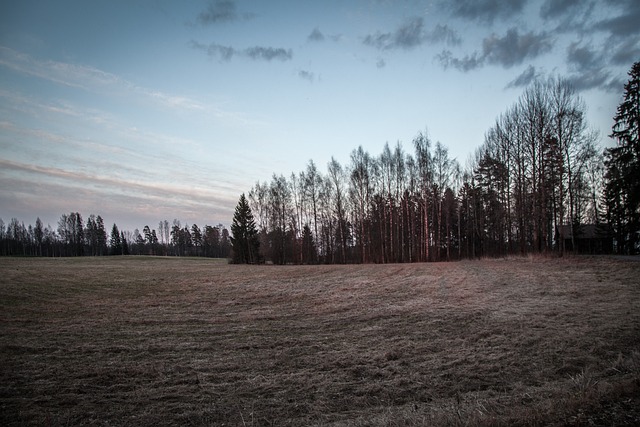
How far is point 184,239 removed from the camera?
135 meters

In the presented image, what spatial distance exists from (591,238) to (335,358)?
52.6 metres

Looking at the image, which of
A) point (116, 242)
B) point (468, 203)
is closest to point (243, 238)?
point (468, 203)

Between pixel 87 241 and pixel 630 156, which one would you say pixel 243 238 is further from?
pixel 87 241

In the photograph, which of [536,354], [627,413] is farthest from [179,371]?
[536,354]

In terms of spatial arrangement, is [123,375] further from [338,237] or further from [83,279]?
[338,237]

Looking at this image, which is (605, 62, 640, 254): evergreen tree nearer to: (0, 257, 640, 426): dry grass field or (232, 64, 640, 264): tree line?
(232, 64, 640, 264): tree line

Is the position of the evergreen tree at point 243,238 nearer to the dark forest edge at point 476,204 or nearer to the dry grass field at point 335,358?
the dark forest edge at point 476,204

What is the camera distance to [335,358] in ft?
29.5

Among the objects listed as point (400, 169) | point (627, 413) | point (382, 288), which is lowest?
point (382, 288)

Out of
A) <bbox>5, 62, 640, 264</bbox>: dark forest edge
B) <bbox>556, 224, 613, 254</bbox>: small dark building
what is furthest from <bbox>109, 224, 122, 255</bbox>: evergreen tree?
<bbox>556, 224, 613, 254</bbox>: small dark building

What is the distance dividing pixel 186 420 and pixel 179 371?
100.0 inches

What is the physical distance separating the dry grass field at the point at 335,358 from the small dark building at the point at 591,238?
2951 cm

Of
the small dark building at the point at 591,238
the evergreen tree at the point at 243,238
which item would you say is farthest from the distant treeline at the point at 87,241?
the small dark building at the point at 591,238

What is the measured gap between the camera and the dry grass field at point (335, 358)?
19.2 ft
